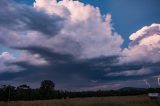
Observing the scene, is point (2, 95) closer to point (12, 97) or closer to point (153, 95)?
point (12, 97)

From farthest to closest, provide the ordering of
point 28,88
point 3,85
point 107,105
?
point 28,88 → point 3,85 → point 107,105

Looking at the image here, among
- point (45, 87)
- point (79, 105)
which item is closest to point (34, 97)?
point (45, 87)

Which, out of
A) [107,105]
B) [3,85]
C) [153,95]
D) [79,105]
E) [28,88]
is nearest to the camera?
[153,95]

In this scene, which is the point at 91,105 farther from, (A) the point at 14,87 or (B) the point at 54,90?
(B) the point at 54,90

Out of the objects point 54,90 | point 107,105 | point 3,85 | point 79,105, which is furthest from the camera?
point 54,90

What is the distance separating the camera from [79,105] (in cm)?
4031

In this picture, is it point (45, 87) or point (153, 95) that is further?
point (45, 87)

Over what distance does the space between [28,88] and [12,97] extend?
21100 mm

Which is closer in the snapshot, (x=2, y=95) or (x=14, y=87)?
(x=2, y=95)

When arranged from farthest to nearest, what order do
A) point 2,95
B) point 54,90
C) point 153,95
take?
point 54,90, point 2,95, point 153,95

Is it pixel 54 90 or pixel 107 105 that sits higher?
pixel 54 90

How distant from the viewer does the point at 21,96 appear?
93375 mm

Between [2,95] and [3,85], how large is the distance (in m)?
6.86

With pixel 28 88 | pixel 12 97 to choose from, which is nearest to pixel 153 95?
pixel 12 97
